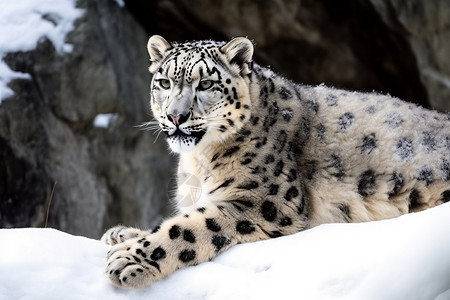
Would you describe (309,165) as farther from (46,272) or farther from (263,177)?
(46,272)

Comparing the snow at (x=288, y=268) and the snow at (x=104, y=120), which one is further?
the snow at (x=104, y=120)

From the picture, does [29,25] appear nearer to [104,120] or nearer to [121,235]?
[104,120]

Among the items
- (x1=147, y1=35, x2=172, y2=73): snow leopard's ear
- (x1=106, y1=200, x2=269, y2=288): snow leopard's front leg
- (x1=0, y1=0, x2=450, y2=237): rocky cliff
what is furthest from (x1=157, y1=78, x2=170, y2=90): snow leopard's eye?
(x1=0, y1=0, x2=450, y2=237): rocky cliff

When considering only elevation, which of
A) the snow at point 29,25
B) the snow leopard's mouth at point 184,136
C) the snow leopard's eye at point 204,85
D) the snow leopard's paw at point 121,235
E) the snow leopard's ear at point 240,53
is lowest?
the snow at point 29,25

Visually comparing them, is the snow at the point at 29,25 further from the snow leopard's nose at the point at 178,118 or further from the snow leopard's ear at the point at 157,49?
the snow leopard's nose at the point at 178,118

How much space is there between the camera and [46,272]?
3297mm

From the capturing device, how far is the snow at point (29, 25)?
699cm

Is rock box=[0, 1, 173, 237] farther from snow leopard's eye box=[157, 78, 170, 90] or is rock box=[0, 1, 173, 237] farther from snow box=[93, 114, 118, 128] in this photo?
snow leopard's eye box=[157, 78, 170, 90]

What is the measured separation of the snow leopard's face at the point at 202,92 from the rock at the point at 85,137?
2.91m

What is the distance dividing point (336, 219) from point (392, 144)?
539mm

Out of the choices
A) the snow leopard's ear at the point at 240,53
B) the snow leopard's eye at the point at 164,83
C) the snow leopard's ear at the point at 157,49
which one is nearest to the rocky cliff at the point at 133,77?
the snow leopard's ear at the point at 157,49

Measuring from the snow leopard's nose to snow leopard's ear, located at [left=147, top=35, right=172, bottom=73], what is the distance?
→ 21.6 inches

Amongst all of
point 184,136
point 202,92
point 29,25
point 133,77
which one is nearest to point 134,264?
point 184,136

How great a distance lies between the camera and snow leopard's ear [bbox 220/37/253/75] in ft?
14.0
